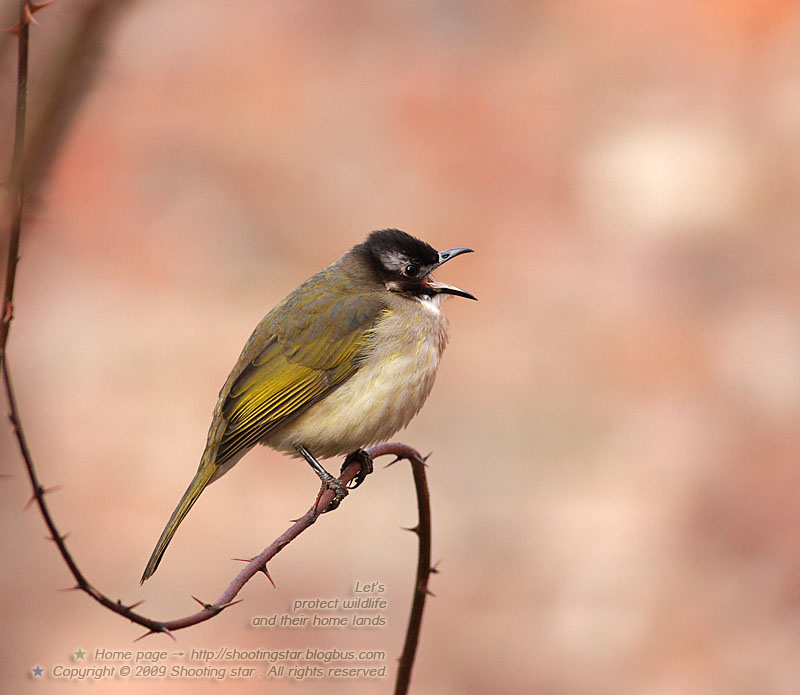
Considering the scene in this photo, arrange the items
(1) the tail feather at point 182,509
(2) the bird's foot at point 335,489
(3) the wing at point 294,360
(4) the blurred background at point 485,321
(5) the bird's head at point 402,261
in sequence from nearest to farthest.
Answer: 1. (1) the tail feather at point 182,509
2. (2) the bird's foot at point 335,489
3. (3) the wing at point 294,360
4. (5) the bird's head at point 402,261
5. (4) the blurred background at point 485,321

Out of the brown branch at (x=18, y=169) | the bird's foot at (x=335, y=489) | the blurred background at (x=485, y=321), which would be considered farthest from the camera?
the blurred background at (x=485, y=321)

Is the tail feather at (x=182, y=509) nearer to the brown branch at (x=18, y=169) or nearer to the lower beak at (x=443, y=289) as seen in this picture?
the lower beak at (x=443, y=289)

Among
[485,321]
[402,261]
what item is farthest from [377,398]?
[485,321]

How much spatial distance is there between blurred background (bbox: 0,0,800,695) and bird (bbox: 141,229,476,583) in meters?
3.36

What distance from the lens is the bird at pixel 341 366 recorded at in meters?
3.99

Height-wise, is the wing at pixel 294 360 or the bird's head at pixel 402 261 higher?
the bird's head at pixel 402 261

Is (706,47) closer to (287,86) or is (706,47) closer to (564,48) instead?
(564,48)

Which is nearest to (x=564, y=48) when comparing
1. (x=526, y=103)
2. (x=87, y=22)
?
(x=526, y=103)

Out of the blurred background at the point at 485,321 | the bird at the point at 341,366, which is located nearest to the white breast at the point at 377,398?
the bird at the point at 341,366

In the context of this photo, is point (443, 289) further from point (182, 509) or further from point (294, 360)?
point (182, 509)

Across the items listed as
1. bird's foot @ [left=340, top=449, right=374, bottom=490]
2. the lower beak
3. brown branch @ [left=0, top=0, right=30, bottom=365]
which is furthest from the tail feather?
brown branch @ [left=0, top=0, right=30, bottom=365]

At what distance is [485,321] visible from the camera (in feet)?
32.1

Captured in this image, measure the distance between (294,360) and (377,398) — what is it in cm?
36

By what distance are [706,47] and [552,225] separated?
2931 millimetres
